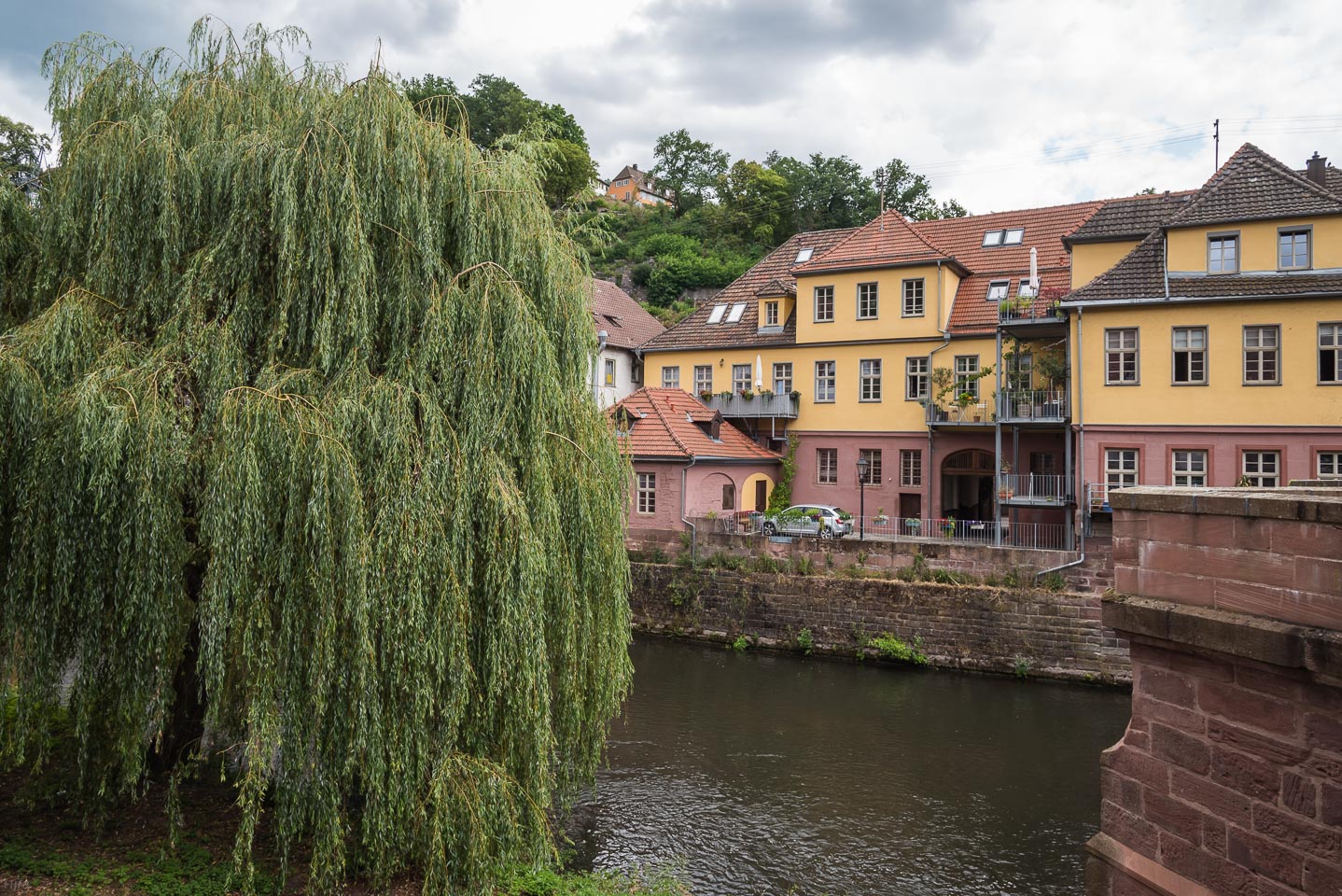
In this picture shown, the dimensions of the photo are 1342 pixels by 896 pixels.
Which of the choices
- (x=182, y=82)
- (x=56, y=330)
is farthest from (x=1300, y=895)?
(x=182, y=82)

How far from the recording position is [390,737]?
21.9ft

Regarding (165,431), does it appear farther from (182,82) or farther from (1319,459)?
(1319,459)

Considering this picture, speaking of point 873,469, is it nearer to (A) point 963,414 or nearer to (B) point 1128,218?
(A) point 963,414

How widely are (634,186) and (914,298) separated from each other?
72.3 meters

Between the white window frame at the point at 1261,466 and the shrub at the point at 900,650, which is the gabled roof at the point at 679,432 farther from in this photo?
the white window frame at the point at 1261,466

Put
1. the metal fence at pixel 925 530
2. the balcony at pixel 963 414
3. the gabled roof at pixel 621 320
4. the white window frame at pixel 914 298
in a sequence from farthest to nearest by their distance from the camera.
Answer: the gabled roof at pixel 621 320
the white window frame at pixel 914 298
the balcony at pixel 963 414
the metal fence at pixel 925 530

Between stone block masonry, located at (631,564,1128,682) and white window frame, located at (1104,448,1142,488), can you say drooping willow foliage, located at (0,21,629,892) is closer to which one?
stone block masonry, located at (631,564,1128,682)

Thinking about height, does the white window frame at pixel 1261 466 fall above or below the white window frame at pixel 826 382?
below

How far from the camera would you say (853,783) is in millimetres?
12547

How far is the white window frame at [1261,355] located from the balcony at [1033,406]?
391 cm

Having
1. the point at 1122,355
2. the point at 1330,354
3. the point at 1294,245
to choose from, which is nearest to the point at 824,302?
the point at 1122,355

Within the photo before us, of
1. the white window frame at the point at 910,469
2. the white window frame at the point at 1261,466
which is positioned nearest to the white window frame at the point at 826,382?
the white window frame at the point at 910,469

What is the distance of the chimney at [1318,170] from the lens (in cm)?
2042

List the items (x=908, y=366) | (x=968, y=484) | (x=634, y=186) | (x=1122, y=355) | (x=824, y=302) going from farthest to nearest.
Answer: (x=634, y=186) → (x=968, y=484) → (x=824, y=302) → (x=908, y=366) → (x=1122, y=355)
